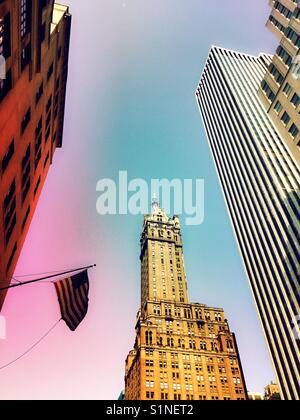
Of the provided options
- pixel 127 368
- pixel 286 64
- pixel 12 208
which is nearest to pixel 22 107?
pixel 12 208

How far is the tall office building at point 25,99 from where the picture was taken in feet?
66.7

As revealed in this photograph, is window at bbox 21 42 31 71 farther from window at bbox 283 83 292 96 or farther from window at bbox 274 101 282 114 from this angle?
window at bbox 274 101 282 114

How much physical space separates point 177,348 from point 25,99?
100051 mm

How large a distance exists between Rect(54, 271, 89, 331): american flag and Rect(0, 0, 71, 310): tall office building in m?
10.9

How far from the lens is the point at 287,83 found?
3803 cm

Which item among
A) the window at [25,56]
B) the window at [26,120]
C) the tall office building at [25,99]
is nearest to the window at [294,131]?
the tall office building at [25,99]

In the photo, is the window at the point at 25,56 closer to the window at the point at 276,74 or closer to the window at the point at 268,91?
the window at the point at 276,74

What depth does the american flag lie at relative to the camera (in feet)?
51.7

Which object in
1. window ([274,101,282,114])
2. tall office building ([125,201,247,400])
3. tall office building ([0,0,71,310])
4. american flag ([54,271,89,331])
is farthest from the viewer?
tall office building ([125,201,247,400])

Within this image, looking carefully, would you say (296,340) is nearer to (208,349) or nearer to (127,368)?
(208,349)

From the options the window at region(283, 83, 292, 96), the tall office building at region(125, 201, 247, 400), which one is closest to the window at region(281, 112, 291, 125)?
the window at region(283, 83, 292, 96)

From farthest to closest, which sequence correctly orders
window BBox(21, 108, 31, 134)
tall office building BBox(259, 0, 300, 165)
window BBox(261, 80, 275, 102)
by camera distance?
window BBox(261, 80, 275, 102) → tall office building BBox(259, 0, 300, 165) → window BBox(21, 108, 31, 134)

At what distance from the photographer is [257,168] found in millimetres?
86000
